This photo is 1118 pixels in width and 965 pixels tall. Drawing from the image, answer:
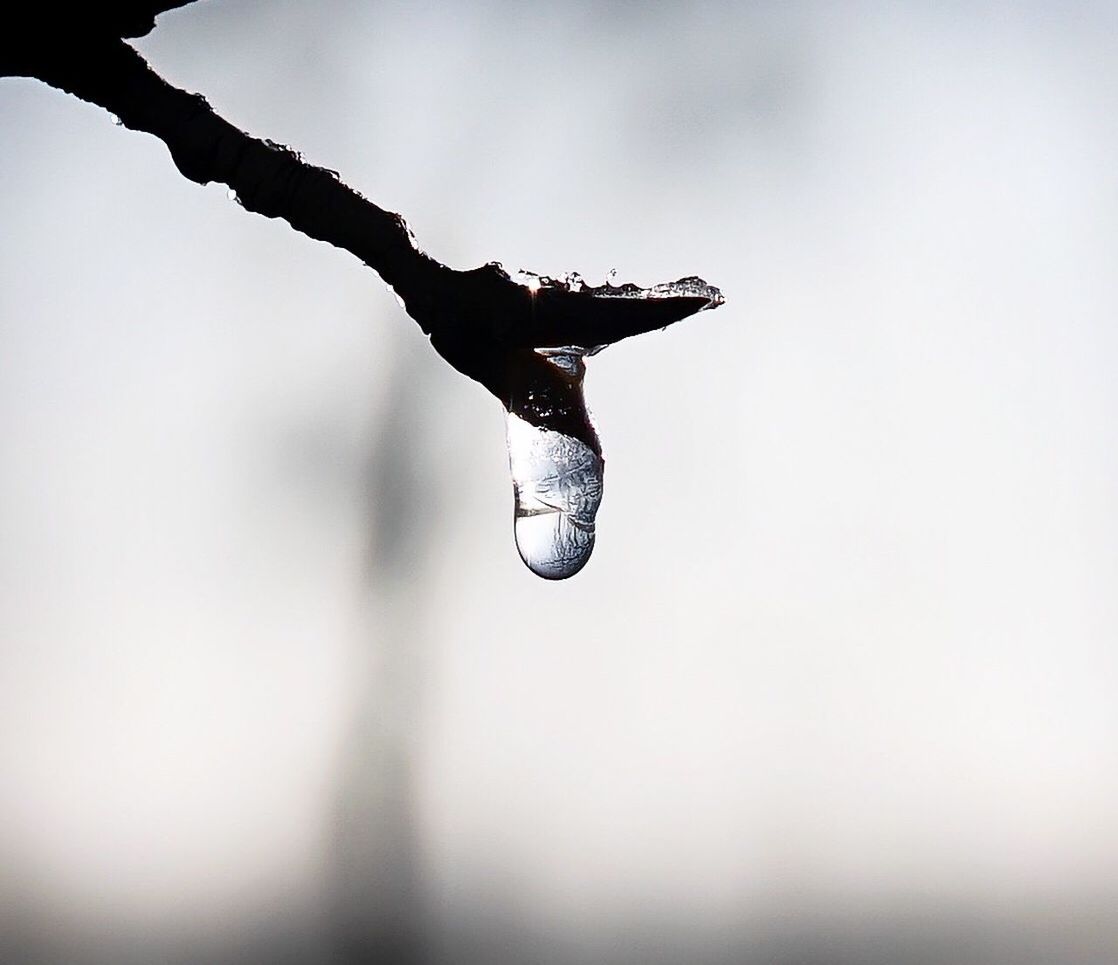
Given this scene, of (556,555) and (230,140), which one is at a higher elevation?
(230,140)

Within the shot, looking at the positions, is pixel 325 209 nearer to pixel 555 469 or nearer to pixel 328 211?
pixel 328 211

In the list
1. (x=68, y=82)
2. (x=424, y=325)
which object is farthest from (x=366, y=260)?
(x=68, y=82)

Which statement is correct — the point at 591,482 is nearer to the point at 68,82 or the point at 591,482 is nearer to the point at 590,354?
the point at 590,354

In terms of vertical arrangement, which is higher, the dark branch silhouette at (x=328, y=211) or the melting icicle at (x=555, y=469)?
the dark branch silhouette at (x=328, y=211)

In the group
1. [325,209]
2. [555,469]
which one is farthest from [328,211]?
[555,469]

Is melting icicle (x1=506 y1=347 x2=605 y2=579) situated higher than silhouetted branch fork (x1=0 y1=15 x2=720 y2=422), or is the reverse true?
silhouetted branch fork (x1=0 y1=15 x2=720 y2=422)
